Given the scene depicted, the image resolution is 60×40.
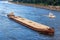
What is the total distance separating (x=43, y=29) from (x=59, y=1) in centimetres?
6624

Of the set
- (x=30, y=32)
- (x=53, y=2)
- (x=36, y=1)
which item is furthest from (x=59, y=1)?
(x=30, y=32)

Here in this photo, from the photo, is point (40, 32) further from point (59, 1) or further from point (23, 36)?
point (59, 1)

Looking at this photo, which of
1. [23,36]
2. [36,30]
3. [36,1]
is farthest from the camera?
[36,1]

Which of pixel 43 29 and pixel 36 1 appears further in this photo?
pixel 36 1

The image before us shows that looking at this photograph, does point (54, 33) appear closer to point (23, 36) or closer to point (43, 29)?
point (43, 29)

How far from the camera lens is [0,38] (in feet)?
122

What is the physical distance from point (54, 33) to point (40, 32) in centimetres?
214

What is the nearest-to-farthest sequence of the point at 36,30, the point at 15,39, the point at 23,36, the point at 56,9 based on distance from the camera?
the point at 15,39 < the point at 23,36 < the point at 36,30 < the point at 56,9

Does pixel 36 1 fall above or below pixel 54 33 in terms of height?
below

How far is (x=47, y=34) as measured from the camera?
129ft

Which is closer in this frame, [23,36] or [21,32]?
[23,36]

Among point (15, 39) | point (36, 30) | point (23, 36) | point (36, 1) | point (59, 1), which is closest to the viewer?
point (15, 39)

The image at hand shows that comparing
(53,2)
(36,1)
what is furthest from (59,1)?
(36,1)

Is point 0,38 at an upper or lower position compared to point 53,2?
upper
